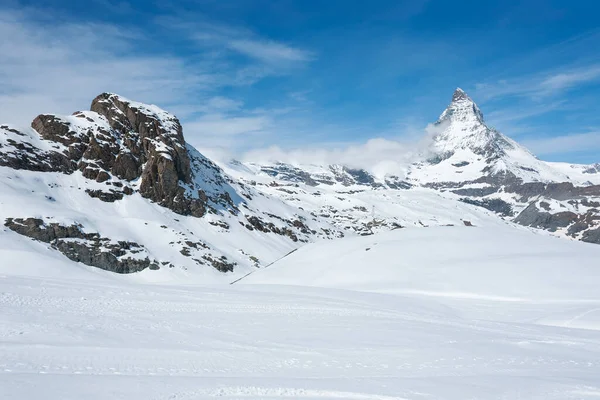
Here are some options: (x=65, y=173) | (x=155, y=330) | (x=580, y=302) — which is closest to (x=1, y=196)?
(x=65, y=173)

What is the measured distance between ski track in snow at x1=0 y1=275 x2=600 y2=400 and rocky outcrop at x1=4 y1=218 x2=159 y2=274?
49.4 metres

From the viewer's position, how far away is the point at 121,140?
→ 101 m

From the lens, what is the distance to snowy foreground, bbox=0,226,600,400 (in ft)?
34.4

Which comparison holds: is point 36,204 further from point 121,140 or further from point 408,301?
point 408,301

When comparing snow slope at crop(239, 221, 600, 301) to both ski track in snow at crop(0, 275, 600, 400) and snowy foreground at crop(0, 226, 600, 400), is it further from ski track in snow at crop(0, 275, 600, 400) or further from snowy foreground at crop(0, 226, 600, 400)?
ski track in snow at crop(0, 275, 600, 400)

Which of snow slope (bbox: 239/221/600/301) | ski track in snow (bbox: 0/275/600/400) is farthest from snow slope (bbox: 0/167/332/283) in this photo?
ski track in snow (bbox: 0/275/600/400)

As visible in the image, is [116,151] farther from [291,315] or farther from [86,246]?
[291,315]

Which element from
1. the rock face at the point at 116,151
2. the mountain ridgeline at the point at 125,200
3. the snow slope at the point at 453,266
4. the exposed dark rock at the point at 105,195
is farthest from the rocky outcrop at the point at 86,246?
the snow slope at the point at 453,266

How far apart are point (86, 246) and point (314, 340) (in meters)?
67.0

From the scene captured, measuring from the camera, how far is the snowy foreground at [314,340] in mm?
10500

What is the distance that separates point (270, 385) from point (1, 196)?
8217 centimetres

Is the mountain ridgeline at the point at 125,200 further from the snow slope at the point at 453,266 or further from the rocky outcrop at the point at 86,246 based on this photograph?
the snow slope at the point at 453,266

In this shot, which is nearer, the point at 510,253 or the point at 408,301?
the point at 408,301

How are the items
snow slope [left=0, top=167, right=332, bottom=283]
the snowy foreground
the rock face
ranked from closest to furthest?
the snowy foreground, snow slope [left=0, top=167, right=332, bottom=283], the rock face
